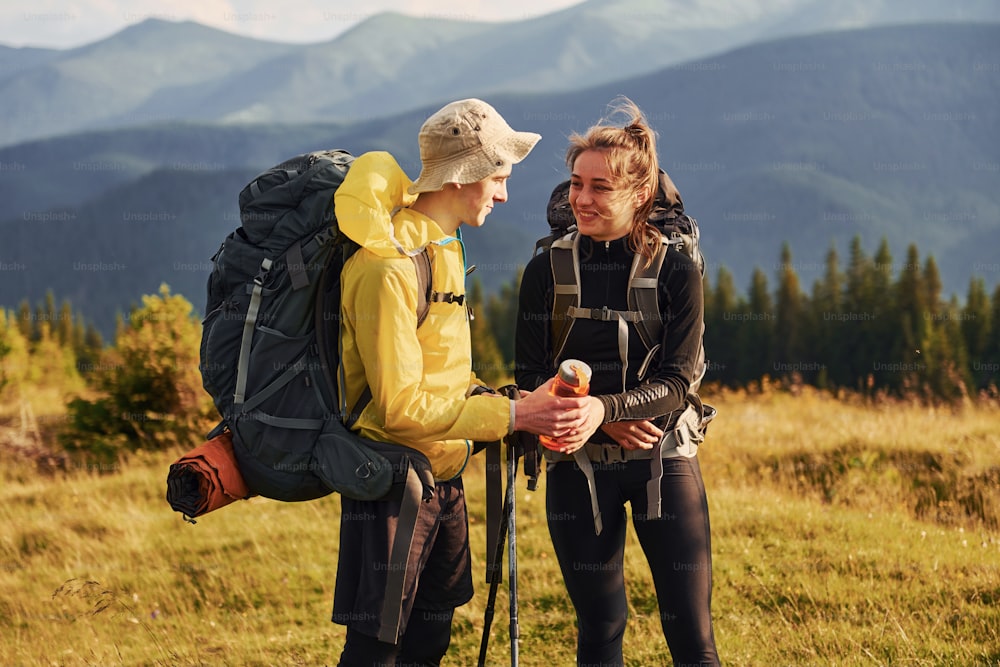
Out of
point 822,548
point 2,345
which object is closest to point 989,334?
point 2,345

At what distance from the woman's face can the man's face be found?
1.61ft

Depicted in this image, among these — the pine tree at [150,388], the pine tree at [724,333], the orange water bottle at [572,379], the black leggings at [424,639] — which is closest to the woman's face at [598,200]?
the orange water bottle at [572,379]

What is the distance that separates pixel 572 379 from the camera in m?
3.41

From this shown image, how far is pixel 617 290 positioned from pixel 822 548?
430cm

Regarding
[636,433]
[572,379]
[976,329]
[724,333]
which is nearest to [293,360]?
[572,379]

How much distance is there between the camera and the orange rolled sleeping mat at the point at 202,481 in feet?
11.1

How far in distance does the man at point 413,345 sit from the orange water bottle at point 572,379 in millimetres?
45

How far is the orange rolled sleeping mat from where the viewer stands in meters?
3.37

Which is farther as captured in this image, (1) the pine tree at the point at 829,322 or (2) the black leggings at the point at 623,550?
(1) the pine tree at the point at 829,322

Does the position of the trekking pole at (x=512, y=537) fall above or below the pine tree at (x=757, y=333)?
below

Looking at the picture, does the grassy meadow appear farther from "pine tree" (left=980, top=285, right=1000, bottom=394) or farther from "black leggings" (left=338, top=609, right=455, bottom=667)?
"pine tree" (left=980, top=285, right=1000, bottom=394)

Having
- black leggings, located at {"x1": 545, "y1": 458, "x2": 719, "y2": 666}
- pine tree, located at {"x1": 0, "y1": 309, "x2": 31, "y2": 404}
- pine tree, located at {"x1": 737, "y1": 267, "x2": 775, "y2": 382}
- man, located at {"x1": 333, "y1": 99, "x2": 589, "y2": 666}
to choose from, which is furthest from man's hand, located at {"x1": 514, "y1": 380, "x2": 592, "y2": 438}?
pine tree, located at {"x1": 737, "y1": 267, "x2": 775, "y2": 382}

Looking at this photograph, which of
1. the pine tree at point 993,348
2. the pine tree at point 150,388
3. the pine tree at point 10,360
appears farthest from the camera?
the pine tree at point 993,348

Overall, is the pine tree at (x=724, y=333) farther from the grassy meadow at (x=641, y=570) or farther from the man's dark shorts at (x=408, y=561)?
the man's dark shorts at (x=408, y=561)
